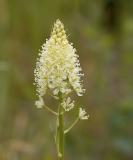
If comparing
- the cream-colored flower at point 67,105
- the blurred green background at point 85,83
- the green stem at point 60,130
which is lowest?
the green stem at point 60,130

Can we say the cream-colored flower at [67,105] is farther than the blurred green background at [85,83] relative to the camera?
No

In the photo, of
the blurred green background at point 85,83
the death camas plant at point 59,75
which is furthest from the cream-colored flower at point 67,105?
the blurred green background at point 85,83

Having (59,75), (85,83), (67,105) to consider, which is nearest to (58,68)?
(59,75)

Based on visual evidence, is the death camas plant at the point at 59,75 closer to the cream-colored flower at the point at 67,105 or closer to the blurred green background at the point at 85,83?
the cream-colored flower at the point at 67,105

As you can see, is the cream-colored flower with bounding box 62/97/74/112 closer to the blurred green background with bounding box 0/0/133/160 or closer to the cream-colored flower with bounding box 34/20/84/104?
the cream-colored flower with bounding box 34/20/84/104

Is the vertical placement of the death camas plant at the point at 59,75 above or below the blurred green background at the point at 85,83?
below
